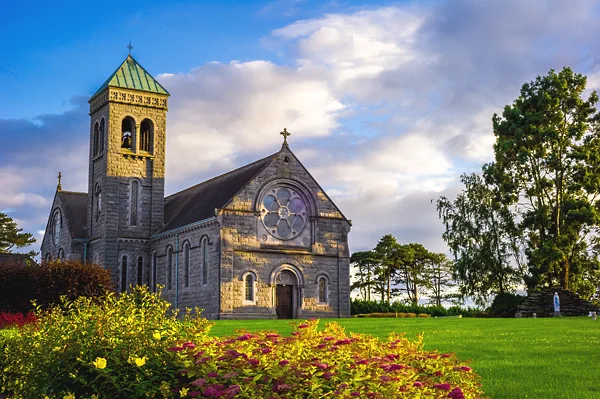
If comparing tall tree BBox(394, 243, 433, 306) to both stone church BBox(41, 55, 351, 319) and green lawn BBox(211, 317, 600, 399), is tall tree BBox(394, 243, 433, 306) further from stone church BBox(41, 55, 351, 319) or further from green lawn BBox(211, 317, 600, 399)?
green lawn BBox(211, 317, 600, 399)

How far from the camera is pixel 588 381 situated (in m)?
14.7

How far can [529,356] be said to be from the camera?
17.9 metres

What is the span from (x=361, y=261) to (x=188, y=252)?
38516mm

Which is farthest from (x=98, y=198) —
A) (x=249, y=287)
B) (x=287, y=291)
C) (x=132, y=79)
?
(x=287, y=291)

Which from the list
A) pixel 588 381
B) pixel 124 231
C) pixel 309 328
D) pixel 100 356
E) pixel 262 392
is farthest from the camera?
pixel 124 231

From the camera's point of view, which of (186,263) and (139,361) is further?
(186,263)

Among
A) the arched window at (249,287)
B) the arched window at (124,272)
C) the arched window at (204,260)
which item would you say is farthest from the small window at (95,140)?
the arched window at (249,287)

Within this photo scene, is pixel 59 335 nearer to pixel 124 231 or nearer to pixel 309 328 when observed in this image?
pixel 309 328

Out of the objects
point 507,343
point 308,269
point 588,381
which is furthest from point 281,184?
point 588,381

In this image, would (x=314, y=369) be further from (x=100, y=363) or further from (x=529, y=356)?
(x=529, y=356)

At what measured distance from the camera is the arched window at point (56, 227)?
61.1m

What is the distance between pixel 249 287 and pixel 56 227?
23017 mm

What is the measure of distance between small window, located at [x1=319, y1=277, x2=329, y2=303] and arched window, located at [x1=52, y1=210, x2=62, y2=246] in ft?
76.9

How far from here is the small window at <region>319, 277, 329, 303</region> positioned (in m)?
48.9
